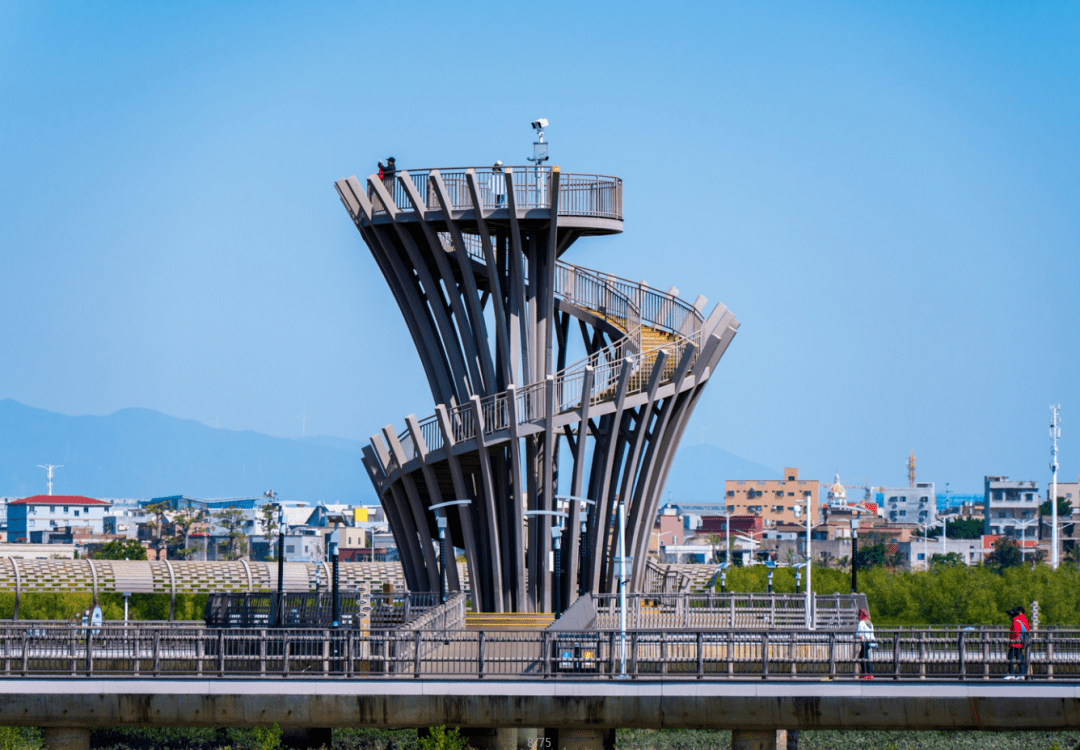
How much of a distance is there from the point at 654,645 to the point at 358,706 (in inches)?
274

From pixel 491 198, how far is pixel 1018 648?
21.1m

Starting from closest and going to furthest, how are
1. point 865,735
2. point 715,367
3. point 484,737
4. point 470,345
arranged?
point 484,737
point 865,735
point 470,345
point 715,367

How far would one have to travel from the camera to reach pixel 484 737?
128ft

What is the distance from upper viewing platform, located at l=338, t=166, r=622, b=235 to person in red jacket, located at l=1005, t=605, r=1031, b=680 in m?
19.0

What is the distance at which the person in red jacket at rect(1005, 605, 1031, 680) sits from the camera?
32125mm

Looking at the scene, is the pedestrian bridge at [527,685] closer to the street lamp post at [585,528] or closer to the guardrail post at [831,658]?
the guardrail post at [831,658]

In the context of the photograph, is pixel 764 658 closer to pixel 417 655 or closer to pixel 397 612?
pixel 417 655

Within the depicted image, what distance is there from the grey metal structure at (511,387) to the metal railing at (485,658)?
12136mm

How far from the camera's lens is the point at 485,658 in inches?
1296

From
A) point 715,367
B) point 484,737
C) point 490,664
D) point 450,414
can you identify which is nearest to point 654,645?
point 490,664

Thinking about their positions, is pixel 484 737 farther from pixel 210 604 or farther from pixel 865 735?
pixel 865 735

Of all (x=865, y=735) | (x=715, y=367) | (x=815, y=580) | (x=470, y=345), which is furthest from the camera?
(x=815, y=580)

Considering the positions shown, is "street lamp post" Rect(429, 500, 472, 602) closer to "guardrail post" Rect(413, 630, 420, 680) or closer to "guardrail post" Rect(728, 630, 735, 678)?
"guardrail post" Rect(413, 630, 420, 680)

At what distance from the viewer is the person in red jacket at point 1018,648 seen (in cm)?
3212
